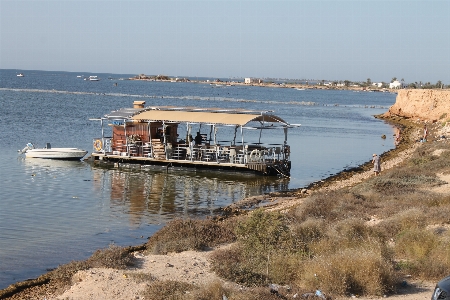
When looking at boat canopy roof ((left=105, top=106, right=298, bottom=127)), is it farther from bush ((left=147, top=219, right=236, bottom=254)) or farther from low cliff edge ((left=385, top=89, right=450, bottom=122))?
low cliff edge ((left=385, top=89, right=450, bottom=122))

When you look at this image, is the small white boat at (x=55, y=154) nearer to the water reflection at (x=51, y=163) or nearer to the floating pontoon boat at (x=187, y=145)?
the water reflection at (x=51, y=163)

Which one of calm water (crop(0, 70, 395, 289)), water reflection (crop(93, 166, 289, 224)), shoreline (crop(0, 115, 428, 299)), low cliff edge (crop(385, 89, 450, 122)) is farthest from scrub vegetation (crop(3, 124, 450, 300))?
low cliff edge (crop(385, 89, 450, 122))

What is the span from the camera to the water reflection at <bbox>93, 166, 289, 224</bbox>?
73.0ft

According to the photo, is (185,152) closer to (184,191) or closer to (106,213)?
(184,191)

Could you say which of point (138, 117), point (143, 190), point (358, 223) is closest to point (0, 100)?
point (138, 117)

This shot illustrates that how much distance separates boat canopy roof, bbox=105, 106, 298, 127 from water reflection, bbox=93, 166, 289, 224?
102 inches

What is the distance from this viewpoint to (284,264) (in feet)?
37.0

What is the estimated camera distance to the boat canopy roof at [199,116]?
1203 inches

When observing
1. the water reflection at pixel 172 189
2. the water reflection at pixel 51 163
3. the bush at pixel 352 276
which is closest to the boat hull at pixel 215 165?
the water reflection at pixel 172 189

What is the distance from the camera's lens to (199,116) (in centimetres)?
3173

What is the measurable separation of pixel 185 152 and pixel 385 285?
885 inches

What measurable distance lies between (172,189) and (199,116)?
6156mm

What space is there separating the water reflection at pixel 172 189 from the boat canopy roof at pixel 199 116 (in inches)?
102

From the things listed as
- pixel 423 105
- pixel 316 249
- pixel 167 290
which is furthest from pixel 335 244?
pixel 423 105
